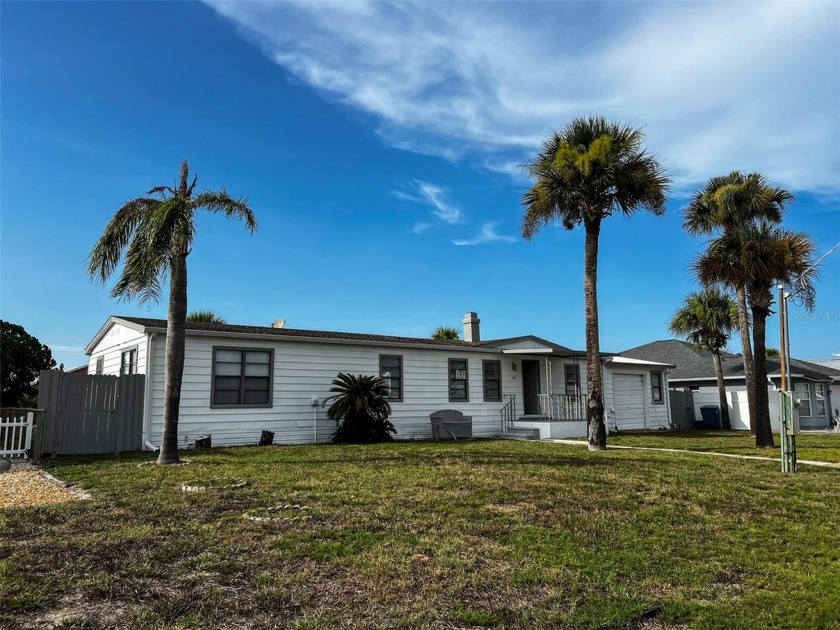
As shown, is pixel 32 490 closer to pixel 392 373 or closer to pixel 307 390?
pixel 307 390

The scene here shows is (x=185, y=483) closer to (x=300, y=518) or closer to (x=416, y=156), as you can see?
(x=300, y=518)

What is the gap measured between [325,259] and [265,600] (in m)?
17.3

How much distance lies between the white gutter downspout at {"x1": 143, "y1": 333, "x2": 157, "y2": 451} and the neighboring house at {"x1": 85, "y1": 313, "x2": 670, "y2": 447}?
0.02 meters

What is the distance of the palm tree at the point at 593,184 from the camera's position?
13195mm

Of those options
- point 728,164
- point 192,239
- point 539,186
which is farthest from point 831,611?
point 728,164

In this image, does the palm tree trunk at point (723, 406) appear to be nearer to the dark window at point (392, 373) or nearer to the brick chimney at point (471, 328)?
the brick chimney at point (471, 328)

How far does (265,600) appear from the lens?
3441 mm

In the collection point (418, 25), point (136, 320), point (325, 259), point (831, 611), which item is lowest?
point (831, 611)

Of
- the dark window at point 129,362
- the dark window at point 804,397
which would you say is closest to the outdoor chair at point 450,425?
the dark window at point 129,362

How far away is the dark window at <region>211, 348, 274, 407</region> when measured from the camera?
1385cm

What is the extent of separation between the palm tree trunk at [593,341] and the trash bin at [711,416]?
1342 centimetres

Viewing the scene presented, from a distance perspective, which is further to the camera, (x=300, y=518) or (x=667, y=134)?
(x=667, y=134)

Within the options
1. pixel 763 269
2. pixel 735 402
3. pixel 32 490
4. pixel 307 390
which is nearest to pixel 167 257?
pixel 32 490

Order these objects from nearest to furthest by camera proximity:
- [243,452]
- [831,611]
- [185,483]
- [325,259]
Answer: [831,611], [185,483], [243,452], [325,259]
